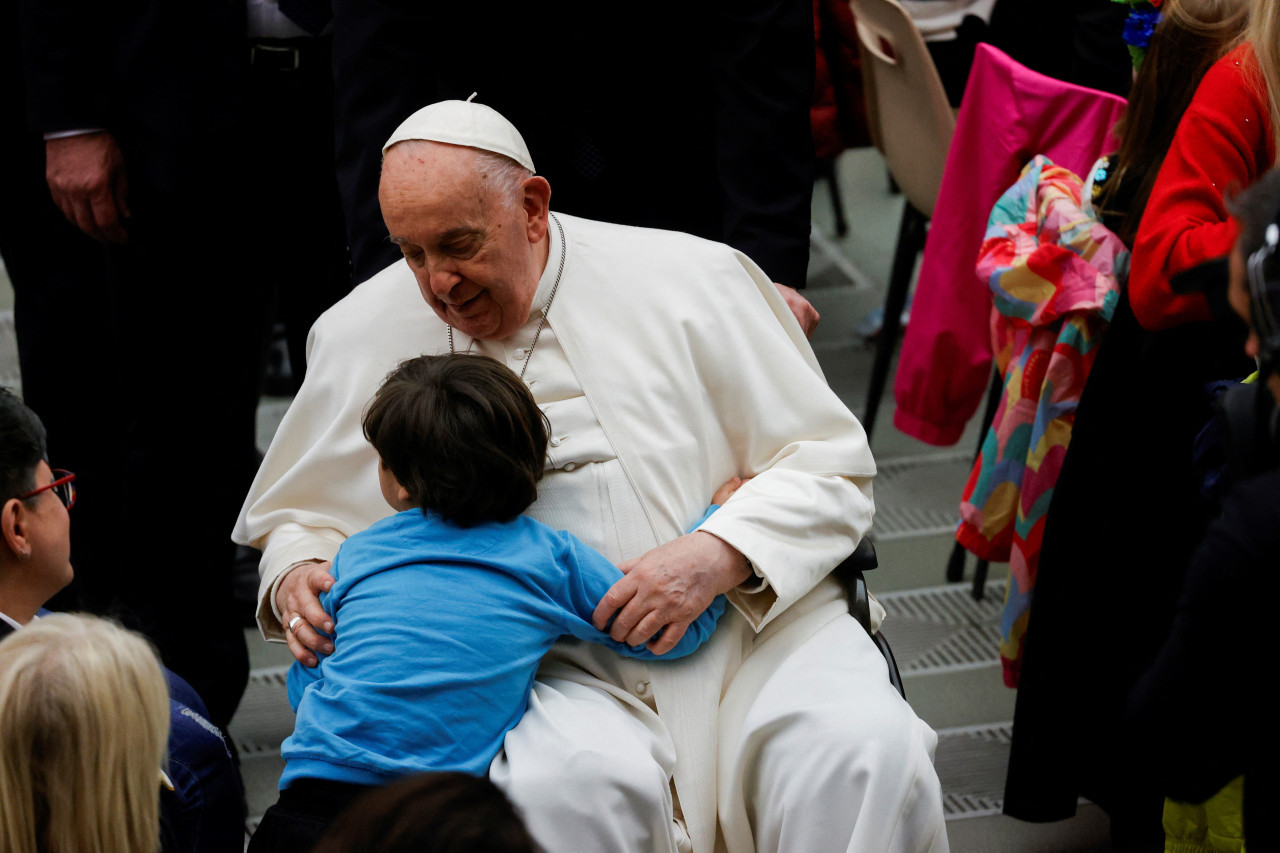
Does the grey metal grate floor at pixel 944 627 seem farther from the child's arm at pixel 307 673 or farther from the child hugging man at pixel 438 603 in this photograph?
the child's arm at pixel 307 673

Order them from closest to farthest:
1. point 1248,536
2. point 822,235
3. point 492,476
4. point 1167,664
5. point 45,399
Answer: point 1248,536 → point 1167,664 → point 492,476 → point 45,399 → point 822,235

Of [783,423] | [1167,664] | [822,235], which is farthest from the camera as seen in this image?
[822,235]

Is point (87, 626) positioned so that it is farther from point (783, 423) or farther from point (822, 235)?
point (822, 235)

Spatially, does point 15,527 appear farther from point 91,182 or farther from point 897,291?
point 897,291

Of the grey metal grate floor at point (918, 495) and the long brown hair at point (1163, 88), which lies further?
the grey metal grate floor at point (918, 495)

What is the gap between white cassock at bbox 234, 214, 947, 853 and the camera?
2.02 metres

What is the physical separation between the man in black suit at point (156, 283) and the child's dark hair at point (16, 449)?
0.80 metres

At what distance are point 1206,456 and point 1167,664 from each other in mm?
721

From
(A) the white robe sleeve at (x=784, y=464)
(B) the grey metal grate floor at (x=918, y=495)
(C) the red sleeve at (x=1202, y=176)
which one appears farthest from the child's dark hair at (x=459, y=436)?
(B) the grey metal grate floor at (x=918, y=495)

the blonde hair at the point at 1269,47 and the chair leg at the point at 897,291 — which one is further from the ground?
the blonde hair at the point at 1269,47

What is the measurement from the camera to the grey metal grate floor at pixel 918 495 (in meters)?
4.09

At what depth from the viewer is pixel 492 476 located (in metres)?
2.02

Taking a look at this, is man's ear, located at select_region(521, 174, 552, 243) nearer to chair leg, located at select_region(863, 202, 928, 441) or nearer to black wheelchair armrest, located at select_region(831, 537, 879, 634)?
black wheelchair armrest, located at select_region(831, 537, 879, 634)

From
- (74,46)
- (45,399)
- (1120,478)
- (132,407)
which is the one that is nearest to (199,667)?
(132,407)
